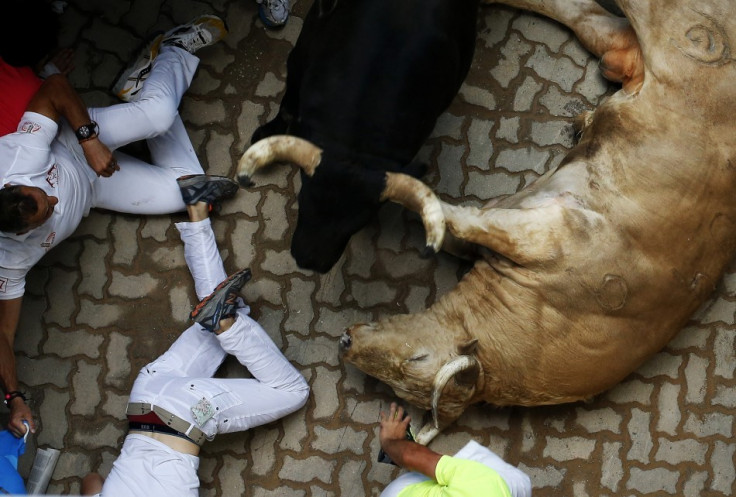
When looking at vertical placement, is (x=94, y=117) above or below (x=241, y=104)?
below

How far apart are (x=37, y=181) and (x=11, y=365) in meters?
1.13

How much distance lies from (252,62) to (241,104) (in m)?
0.29

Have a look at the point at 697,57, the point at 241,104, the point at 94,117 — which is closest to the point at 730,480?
the point at 697,57

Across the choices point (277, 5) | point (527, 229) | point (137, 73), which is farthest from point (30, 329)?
point (527, 229)

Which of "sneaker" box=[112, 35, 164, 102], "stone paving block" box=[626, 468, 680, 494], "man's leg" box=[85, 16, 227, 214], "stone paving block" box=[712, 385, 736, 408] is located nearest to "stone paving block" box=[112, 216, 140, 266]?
"man's leg" box=[85, 16, 227, 214]

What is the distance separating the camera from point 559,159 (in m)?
5.65

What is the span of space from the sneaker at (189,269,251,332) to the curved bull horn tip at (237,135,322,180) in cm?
121

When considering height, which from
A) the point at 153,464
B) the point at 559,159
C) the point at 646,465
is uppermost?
Answer: the point at 559,159

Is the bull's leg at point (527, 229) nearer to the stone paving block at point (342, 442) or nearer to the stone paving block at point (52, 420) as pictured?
the stone paving block at point (342, 442)

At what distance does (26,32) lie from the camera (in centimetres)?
459

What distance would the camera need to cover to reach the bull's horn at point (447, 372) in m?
4.71

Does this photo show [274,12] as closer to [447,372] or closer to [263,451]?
[447,372]

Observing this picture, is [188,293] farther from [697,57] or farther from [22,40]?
[697,57]

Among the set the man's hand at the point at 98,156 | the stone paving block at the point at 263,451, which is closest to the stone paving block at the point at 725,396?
the stone paving block at the point at 263,451
